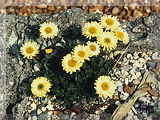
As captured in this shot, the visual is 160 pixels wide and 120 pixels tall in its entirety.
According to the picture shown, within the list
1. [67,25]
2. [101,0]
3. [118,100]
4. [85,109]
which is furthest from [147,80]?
[101,0]

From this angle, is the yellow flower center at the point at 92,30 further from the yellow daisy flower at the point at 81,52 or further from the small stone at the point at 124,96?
the small stone at the point at 124,96

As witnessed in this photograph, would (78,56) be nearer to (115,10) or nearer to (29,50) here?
(29,50)

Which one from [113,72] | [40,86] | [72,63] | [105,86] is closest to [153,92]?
[113,72]

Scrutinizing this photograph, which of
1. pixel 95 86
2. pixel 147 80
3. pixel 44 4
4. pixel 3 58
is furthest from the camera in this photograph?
pixel 44 4

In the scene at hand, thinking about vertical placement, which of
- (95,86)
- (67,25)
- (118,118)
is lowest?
(118,118)

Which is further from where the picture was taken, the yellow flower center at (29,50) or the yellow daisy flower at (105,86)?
the yellow flower center at (29,50)

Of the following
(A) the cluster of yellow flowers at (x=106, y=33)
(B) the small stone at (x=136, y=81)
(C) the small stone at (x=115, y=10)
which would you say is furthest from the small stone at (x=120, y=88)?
(C) the small stone at (x=115, y=10)

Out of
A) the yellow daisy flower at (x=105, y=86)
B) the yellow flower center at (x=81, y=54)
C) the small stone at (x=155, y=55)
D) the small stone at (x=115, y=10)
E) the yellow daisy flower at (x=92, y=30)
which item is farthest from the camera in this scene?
the small stone at (x=115, y=10)

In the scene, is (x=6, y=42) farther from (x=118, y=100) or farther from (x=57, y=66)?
(x=118, y=100)
